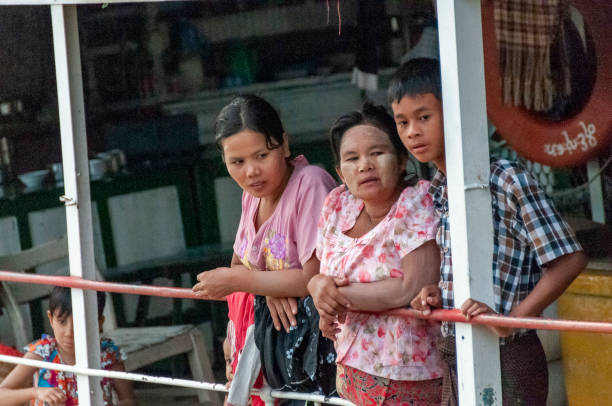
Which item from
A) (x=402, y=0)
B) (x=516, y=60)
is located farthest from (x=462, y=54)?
(x=402, y=0)

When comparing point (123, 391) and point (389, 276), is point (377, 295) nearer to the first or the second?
point (389, 276)

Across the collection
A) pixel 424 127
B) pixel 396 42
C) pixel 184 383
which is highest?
pixel 396 42

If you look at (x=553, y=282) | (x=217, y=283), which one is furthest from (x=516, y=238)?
(x=217, y=283)

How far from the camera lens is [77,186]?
119 inches

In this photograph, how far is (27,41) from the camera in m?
3.53

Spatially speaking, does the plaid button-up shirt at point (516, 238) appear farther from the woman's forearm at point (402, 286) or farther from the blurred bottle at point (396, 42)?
the blurred bottle at point (396, 42)

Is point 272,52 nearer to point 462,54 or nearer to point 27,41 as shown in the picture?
point 27,41

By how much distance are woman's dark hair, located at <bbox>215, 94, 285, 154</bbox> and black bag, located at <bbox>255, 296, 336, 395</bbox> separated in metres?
0.49

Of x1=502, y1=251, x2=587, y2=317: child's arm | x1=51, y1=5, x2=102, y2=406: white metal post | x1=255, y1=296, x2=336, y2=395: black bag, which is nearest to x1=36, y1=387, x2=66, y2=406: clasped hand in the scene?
x1=51, y1=5, x2=102, y2=406: white metal post

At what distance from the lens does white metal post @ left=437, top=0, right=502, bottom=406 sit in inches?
83.3

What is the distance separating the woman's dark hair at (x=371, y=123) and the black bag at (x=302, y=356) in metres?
0.49

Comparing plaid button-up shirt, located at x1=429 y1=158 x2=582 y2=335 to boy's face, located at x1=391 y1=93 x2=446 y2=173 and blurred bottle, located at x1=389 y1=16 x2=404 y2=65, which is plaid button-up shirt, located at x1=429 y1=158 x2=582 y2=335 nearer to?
boy's face, located at x1=391 y1=93 x2=446 y2=173

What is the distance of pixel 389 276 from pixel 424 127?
39 cm

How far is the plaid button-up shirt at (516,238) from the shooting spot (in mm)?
2113
